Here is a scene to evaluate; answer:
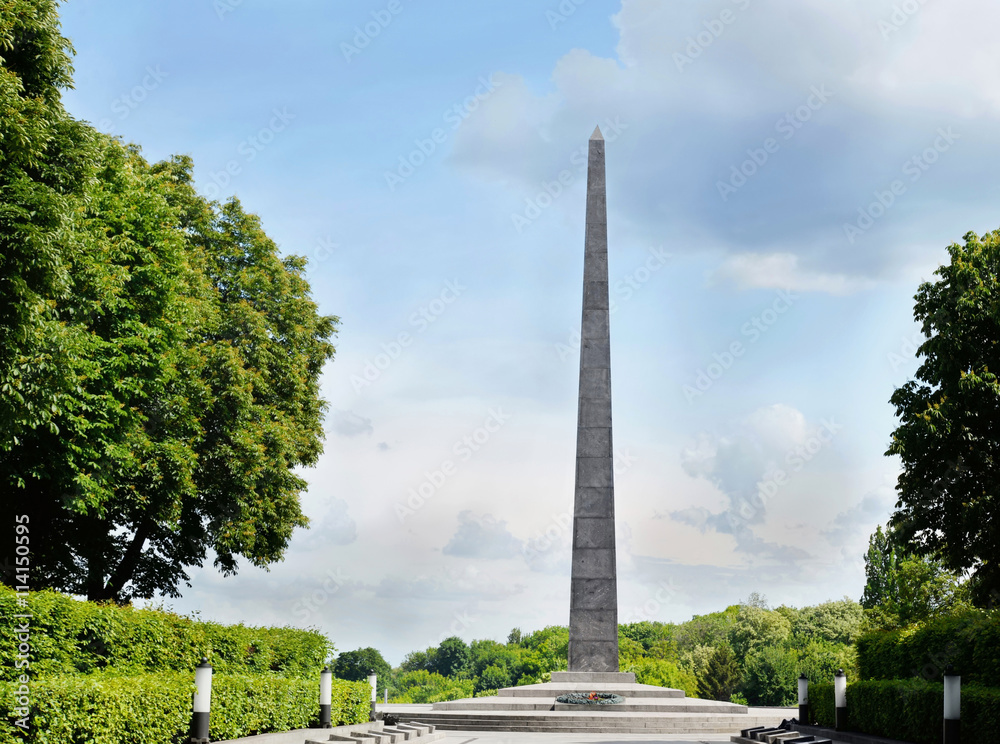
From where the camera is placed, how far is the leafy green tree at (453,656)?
449 ft

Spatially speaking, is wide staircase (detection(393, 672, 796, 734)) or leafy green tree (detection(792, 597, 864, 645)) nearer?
wide staircase (detection(393, 672, 796, 734))

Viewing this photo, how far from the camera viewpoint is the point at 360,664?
124 m

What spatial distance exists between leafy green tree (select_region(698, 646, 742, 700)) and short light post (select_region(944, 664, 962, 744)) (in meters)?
59.2

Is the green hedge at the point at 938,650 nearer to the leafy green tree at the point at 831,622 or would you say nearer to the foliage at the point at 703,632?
the leafy green tree at the point at 831,622

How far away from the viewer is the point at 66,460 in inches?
821

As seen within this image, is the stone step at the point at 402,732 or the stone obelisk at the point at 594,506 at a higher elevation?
the stone obelisk at the point at 594,506

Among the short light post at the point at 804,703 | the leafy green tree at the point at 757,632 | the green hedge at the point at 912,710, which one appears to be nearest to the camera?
the green hedge at the point at 912,710

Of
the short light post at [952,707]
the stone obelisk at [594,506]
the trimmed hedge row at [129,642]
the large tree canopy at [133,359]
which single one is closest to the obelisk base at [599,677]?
the stone obelisk at [594,506]

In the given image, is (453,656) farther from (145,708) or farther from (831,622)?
(145,708)

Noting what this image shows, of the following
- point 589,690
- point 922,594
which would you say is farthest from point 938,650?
point 922,594

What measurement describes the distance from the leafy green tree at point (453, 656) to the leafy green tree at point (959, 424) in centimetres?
11757

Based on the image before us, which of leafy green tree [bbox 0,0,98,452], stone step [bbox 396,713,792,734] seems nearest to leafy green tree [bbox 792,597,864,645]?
stone step [bbox 396,713,792,734]

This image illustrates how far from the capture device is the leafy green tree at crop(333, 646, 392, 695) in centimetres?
12275
